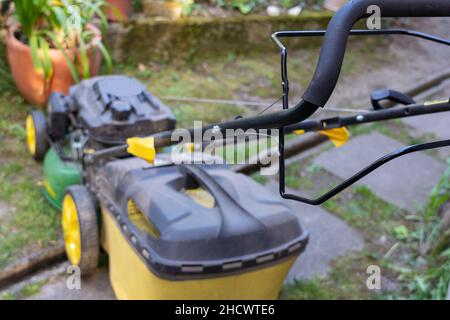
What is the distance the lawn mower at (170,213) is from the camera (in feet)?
5.63

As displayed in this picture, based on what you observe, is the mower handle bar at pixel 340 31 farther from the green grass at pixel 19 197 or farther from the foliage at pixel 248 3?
the foliage at pixel 248 3

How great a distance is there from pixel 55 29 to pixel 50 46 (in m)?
0.11

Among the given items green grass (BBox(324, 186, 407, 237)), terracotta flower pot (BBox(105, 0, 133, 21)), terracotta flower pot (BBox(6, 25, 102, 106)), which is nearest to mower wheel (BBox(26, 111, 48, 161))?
terracotta flower pot (BBox(6, 25, 102, 106))

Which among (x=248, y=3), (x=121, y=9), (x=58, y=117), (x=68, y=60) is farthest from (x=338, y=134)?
(x=248, y=3)

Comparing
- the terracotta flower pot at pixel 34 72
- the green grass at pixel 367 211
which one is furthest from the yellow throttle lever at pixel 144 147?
the terracotta flower pot at pixel 34 72

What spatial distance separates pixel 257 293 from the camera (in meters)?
1.91

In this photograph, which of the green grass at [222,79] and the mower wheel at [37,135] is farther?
the green grass at [222,79]

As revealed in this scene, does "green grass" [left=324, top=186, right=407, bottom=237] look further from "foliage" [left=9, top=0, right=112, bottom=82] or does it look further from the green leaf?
"foliage" [left=9, top=0, right=112, bottom=82]

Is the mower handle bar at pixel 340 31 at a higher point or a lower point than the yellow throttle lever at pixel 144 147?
higher

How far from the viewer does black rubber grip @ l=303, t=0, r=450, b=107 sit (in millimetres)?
925

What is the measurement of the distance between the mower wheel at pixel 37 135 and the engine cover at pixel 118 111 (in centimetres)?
39

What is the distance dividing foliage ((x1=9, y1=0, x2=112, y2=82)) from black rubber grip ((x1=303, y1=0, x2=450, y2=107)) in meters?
2.34

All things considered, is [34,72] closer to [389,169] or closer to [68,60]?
[68,60]

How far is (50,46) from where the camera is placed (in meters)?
3.25
